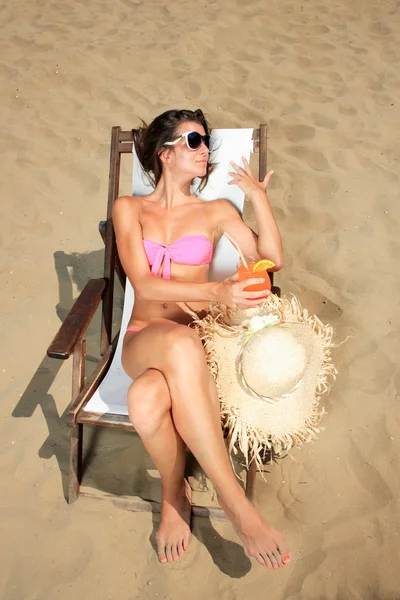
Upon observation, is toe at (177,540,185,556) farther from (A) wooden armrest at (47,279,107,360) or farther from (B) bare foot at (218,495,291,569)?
(A) wooden armrest at (47,279,107,360)

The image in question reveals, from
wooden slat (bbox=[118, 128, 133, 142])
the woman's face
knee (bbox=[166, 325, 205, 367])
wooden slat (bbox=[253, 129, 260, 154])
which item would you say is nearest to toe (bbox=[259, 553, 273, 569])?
knee (bbox=[166, 325, 205, 367])

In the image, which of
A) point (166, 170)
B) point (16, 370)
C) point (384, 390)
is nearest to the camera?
point (166, 170)

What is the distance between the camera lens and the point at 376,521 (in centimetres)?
224

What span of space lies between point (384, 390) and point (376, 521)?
2.28ft

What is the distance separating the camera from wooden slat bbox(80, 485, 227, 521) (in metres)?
2.20

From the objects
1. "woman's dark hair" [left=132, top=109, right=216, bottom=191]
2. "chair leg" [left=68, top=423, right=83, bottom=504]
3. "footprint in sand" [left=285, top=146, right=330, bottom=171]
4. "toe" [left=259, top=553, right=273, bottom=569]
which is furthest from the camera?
"footprint in sand" [left=285, top=146, right=330, bottom=171]

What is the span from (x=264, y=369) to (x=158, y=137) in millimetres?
1171

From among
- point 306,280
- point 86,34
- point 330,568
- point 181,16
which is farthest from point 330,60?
point 330,568

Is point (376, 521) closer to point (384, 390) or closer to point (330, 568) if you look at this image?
point (330, 568)

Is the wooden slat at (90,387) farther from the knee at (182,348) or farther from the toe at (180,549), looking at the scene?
the toe at (180,549)

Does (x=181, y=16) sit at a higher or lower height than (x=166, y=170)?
higher

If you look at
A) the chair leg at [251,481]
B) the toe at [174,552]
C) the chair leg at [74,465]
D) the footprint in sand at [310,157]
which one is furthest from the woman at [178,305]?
the footprint in sand at [310,157]

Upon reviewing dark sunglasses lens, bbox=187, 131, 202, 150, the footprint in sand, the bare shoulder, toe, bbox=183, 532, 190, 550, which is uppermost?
dark sunglasses lens, bbox=187, 131, 202, 150

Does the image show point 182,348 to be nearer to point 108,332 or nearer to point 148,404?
point 148,404
